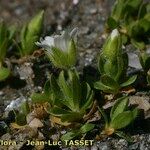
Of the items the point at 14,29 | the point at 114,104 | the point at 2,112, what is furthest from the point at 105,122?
the point at 14,29

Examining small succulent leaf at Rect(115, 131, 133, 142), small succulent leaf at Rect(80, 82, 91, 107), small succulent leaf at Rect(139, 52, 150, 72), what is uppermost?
small succulent leaf at Rect(139, 52, 150, 72)

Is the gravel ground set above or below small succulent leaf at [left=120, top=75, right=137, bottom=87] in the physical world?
above

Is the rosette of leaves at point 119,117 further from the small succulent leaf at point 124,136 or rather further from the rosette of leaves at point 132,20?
the rosette of leaves at point 132,20

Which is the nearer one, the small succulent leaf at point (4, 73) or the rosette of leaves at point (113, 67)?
the rosette of leaves at point (113, 67)

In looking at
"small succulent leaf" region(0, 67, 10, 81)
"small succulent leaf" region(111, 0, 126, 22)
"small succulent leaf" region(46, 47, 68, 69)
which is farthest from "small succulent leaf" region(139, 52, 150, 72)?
"small succulent leaf" region(0, 67, 10, 81)

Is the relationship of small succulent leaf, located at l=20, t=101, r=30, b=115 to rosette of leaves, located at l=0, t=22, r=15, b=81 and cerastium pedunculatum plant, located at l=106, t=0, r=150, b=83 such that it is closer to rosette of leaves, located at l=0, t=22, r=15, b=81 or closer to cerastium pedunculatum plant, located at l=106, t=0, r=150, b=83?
rosette of leaves, located at l=0, t=22, r=15, b=81

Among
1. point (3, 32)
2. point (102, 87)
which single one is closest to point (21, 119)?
point (102, 87)

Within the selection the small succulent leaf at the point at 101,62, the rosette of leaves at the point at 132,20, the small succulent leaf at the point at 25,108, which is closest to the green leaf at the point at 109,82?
the small succulent leaf at the point at 101,62
